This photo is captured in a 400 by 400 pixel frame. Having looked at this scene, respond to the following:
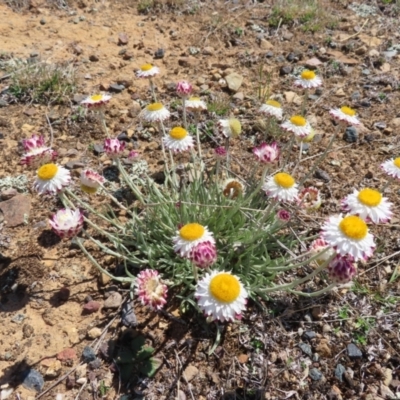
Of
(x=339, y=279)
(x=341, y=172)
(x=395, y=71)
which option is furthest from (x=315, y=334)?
(x=395, y=71)

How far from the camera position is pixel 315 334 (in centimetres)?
274

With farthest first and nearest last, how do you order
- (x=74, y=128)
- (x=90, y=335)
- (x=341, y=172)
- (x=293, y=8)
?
(x=293, y=8)
(x=74, y=128)
(x=341, y=172)
(x=90, y=335)

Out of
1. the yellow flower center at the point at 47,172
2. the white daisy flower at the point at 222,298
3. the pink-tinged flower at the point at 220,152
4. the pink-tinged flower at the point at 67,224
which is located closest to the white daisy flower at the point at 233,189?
the pink-tinged flower at the point at 220,152

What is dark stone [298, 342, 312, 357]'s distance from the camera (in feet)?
8.71

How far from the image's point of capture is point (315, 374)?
257 cm

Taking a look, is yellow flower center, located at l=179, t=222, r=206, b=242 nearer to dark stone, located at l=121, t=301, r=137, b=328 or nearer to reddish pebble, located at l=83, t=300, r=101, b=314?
dark stone, located at l=121, t=301, r=137, b=328

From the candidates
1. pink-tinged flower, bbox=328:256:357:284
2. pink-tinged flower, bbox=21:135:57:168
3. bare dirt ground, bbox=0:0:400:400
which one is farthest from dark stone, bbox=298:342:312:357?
pink-tinged flower, bbox=21:135:57:168

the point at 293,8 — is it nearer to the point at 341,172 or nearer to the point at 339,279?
the point at 341,172

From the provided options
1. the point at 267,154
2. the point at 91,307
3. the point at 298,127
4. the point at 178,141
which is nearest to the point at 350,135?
the point at 298,127

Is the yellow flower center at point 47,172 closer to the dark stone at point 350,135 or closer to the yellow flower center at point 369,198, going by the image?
the yellow flower center at point 369,198

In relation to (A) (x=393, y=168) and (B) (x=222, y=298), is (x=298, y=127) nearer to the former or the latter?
(A) (x=393, y=168)

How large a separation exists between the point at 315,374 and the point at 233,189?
1.27 m

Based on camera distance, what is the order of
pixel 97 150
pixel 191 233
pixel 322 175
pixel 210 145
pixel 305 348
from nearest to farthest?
1. pixel 191 233
2. pixel 305 348
3. pixel 322 175
4. pixel 97 150
5. pixel 210 145

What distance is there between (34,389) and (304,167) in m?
2.74
